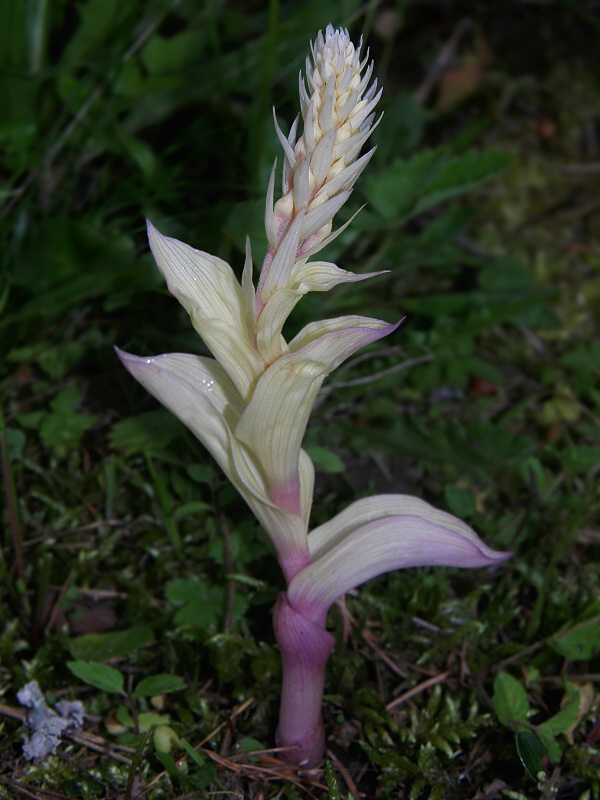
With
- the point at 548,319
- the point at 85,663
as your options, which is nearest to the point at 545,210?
the point at 548,319

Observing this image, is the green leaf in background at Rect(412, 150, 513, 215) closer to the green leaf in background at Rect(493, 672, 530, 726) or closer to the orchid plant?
the orchid plant

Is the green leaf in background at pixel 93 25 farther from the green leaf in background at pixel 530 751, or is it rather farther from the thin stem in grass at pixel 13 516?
the green leaf in background at pixel 530 751

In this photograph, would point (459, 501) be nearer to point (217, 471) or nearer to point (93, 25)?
point (217, 471)

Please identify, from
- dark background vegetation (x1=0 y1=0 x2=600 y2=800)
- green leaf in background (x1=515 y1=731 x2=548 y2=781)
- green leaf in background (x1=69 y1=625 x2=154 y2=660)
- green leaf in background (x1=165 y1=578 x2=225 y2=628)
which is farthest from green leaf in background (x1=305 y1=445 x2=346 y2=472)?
green leaf in background (x1=515 y1=731 x2=548 y2=781)

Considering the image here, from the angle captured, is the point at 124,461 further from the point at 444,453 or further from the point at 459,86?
the point at 459,86

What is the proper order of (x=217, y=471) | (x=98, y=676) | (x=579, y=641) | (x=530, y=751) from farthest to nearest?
(x=217, y=471), (x=579, y=641), (x=98, y=676), (x=530, y=751)

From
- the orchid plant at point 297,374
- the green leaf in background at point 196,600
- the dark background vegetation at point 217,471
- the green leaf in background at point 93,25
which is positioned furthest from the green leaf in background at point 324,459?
the green leaf in background at point 93,25

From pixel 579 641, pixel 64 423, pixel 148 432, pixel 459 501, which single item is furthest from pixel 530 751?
pixel 64 423
